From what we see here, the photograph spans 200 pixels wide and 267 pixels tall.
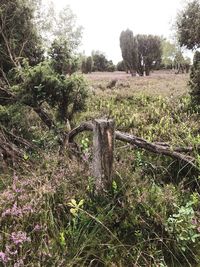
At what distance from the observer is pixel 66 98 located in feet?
25.7

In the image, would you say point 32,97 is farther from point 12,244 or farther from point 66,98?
point 12,244

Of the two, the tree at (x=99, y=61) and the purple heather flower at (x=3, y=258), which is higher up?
the tree at (x=99, y=61)

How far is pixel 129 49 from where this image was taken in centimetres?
3512

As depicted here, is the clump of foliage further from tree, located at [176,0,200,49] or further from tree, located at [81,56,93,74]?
tree, located at [81,56,93,74]

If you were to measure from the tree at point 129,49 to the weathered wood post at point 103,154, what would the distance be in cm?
3139

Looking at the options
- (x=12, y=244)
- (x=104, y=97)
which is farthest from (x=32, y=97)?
(x=104, y=97)

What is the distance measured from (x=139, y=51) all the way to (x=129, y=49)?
6.01 feet

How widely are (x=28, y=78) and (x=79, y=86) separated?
123 centimetres

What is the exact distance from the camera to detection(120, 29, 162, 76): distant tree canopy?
35156mm

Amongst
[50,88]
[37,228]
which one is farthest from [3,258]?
[50,88]

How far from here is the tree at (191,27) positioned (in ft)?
35.1

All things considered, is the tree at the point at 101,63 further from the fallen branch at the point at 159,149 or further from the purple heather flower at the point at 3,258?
the purple heather flower at the point at 3,258

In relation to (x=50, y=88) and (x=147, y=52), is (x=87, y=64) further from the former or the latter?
(x=50, y=88)

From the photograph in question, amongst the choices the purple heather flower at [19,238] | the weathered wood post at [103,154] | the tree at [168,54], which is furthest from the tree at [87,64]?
the purple heather flower at [19,238]
